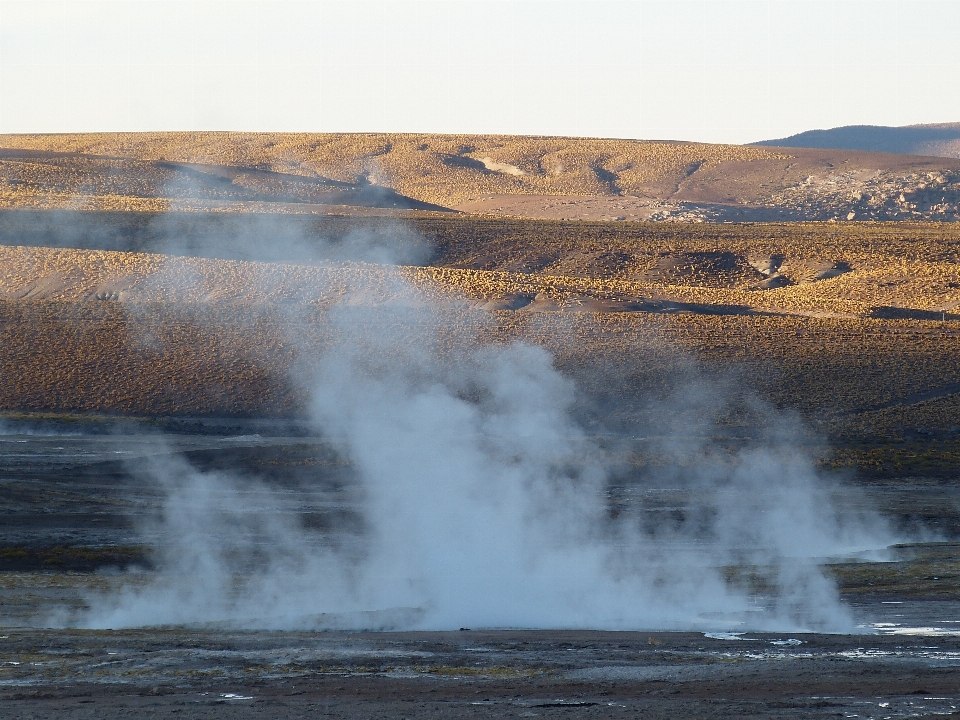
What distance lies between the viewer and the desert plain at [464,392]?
51.0 ft

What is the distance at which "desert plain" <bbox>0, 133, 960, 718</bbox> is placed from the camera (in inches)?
612

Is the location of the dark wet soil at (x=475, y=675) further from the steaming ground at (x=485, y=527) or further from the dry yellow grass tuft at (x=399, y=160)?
the dry yellow grass tuft at (x=399, y=160)

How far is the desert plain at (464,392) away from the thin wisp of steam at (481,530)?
0.61 m

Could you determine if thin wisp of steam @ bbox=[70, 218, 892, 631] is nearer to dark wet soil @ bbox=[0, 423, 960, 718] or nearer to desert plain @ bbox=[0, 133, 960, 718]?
desert plain @ bbox=[0, 133, 960, 718]

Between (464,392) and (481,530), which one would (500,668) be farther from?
(464,392)

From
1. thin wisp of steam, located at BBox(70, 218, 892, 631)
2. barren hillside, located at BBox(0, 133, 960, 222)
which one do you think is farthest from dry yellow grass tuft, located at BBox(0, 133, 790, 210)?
thin wisp of steam, located at BBox(70, 218, 892, 631)

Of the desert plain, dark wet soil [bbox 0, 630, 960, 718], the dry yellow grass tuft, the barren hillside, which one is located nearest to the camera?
dark wet soil [bbox 0, 630, 960, 718]

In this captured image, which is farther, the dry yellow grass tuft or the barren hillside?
the dry yellow grass tuft

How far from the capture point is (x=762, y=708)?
Answer: 13.7 m

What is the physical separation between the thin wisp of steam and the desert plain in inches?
24.1

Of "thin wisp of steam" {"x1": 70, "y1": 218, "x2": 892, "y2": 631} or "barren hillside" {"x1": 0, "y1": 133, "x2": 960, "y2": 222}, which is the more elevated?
"barren hillside" {"x1": 0, "y1": 133, "x2": 960, "y2": 222}

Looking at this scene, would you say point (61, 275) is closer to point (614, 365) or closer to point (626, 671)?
point (614, 365)

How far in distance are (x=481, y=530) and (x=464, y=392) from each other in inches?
633

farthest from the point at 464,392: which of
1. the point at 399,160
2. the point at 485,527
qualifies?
the point at 399,160
